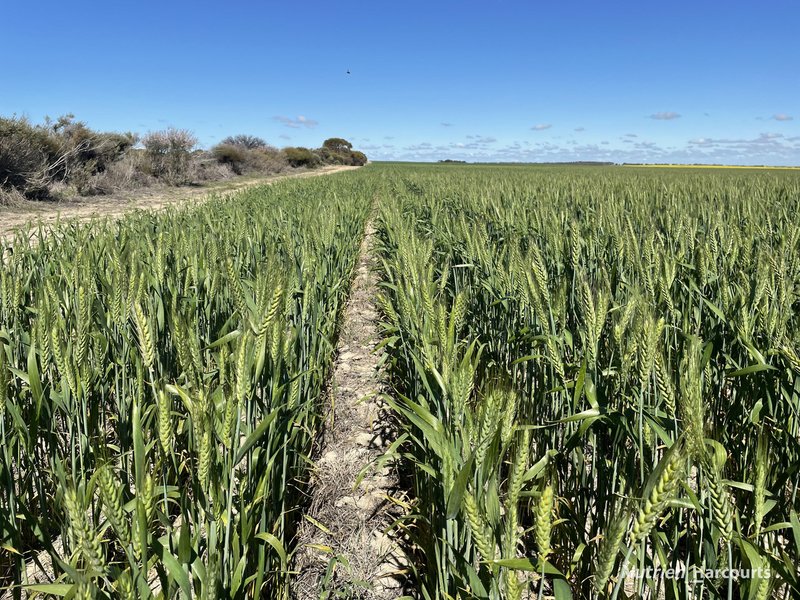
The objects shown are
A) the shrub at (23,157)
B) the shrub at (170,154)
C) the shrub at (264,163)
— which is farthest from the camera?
the shrub at (264,163)

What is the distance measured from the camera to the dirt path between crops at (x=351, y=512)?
1.60m

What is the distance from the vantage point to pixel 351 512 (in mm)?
1978

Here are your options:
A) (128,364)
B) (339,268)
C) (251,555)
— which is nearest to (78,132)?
(339,268)

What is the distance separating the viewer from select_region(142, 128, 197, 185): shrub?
770 inches

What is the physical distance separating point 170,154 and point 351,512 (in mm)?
21243

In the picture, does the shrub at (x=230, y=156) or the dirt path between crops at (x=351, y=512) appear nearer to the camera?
the dirt path between crops at (x=351, y=512)

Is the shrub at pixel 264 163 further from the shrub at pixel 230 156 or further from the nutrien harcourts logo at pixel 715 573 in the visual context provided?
the nutrien harcourts logo at pixel 715 573

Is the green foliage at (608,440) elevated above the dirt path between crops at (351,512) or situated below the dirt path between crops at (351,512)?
above

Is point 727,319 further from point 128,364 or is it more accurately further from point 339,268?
point 339,268

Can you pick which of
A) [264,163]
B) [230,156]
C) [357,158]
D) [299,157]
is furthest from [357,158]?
[230,156]

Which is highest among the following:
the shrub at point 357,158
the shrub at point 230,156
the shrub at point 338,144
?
the shrub at point 338,144

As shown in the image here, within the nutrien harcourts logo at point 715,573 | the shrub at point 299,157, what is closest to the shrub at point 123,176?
the nutrien harcourts logo at point 715,573

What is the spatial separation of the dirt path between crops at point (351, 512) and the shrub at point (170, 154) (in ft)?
64.5

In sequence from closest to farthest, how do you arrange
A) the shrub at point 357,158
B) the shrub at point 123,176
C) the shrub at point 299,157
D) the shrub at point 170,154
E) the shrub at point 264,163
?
1. the shrub at point 123,176
2. the shrub at point 170,154
3. the shrub at point 264,163
4. the shrub at point 299,157
5. the shrub at point 357,158
